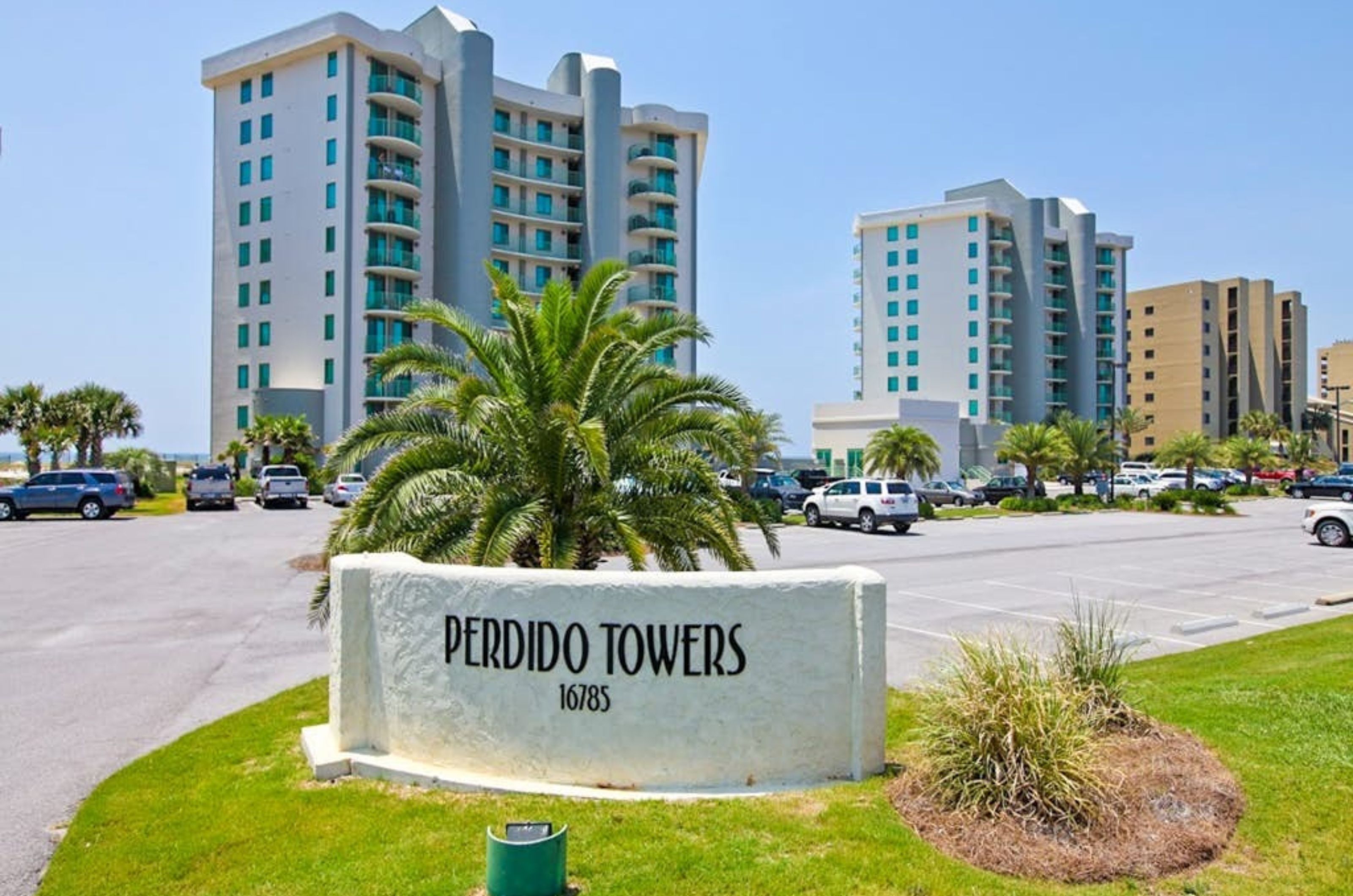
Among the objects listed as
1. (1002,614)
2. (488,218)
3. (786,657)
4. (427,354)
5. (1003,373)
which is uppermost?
(488,218)

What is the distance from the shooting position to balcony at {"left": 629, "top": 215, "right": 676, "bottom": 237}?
68625mm

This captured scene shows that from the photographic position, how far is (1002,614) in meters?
15.4

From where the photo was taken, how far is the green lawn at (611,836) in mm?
5008

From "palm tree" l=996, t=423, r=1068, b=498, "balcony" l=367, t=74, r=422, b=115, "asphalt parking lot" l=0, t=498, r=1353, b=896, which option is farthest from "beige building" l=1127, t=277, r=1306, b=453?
"balcony" l=367, t=74, r=422, b=115

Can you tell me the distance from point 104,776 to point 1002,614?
12.8m

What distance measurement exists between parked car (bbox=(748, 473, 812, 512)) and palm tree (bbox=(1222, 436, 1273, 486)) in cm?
4033

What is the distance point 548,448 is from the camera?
30.7 ft

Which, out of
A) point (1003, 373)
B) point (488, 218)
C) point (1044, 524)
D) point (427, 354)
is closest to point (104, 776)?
point (427, 354)

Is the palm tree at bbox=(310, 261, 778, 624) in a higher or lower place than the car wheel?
higher

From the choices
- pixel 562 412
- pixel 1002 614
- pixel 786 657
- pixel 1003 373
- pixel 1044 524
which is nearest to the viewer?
pixel 786 657

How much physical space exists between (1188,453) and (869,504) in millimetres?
38616

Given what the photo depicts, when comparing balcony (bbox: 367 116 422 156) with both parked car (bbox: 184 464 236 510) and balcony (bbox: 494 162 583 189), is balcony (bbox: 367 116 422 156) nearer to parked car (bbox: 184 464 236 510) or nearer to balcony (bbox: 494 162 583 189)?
balcony (bbox: 494 162 583 189)

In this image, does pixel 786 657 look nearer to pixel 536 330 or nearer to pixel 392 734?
pixel 392 734

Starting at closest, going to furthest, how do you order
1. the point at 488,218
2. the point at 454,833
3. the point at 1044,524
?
the point at 454,833
the point at 1044,524
the point at 488,218
